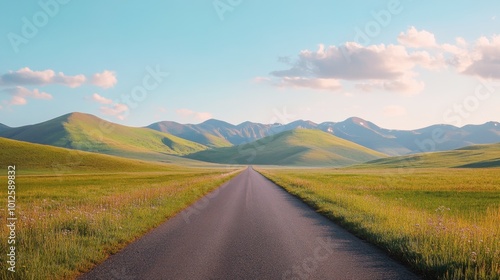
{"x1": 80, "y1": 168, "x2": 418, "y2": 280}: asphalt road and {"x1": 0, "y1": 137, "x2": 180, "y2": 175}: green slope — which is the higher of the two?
{"x1": 0, "y1": 137, "x2": 180, "y2": 175}: green slope

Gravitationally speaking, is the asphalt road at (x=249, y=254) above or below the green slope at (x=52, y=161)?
below

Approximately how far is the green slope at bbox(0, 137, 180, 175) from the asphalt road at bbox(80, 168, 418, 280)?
96.9 metres

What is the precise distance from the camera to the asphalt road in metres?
8.11

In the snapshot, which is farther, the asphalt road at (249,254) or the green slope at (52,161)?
the green slope at (52,161)

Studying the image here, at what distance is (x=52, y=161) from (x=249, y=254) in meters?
118

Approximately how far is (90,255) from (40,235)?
2.50 m

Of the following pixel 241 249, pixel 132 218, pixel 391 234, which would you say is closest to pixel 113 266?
pixel 241 249

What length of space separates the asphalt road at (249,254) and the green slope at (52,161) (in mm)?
96894

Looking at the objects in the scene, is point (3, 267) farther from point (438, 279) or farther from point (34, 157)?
point (34, 157)

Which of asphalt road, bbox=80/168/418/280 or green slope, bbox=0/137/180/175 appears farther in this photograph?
green slope, bbox=0/137/180/175

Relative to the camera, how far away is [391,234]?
39.2ft

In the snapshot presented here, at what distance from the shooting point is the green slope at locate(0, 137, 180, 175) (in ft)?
342

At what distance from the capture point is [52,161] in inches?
4409

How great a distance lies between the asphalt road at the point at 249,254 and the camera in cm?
811
